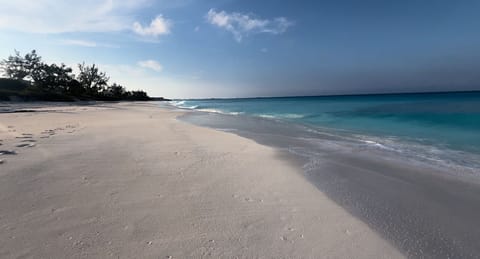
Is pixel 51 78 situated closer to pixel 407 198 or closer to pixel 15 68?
pixel 15 68

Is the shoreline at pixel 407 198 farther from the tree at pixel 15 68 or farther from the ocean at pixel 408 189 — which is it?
the tree at pixel 15 68

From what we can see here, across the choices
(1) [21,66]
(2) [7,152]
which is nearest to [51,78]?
(1) [21,66]

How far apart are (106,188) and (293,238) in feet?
10.3

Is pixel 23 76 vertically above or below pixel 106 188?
above

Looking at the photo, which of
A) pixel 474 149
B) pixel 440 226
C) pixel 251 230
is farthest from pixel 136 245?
pixel 474 149

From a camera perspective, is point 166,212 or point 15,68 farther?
point 15,68

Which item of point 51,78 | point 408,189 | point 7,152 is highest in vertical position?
point 51,78

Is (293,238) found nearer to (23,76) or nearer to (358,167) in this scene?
(358,167)

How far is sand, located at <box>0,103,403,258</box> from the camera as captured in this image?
2.37 metres

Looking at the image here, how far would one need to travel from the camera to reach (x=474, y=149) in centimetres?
795

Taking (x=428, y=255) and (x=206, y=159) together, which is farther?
(x=206, y=159)

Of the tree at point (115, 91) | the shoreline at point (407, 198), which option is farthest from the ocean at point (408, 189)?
the tree at point (115, 91)

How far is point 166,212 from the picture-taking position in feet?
10.1

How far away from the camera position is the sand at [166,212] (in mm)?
2371
